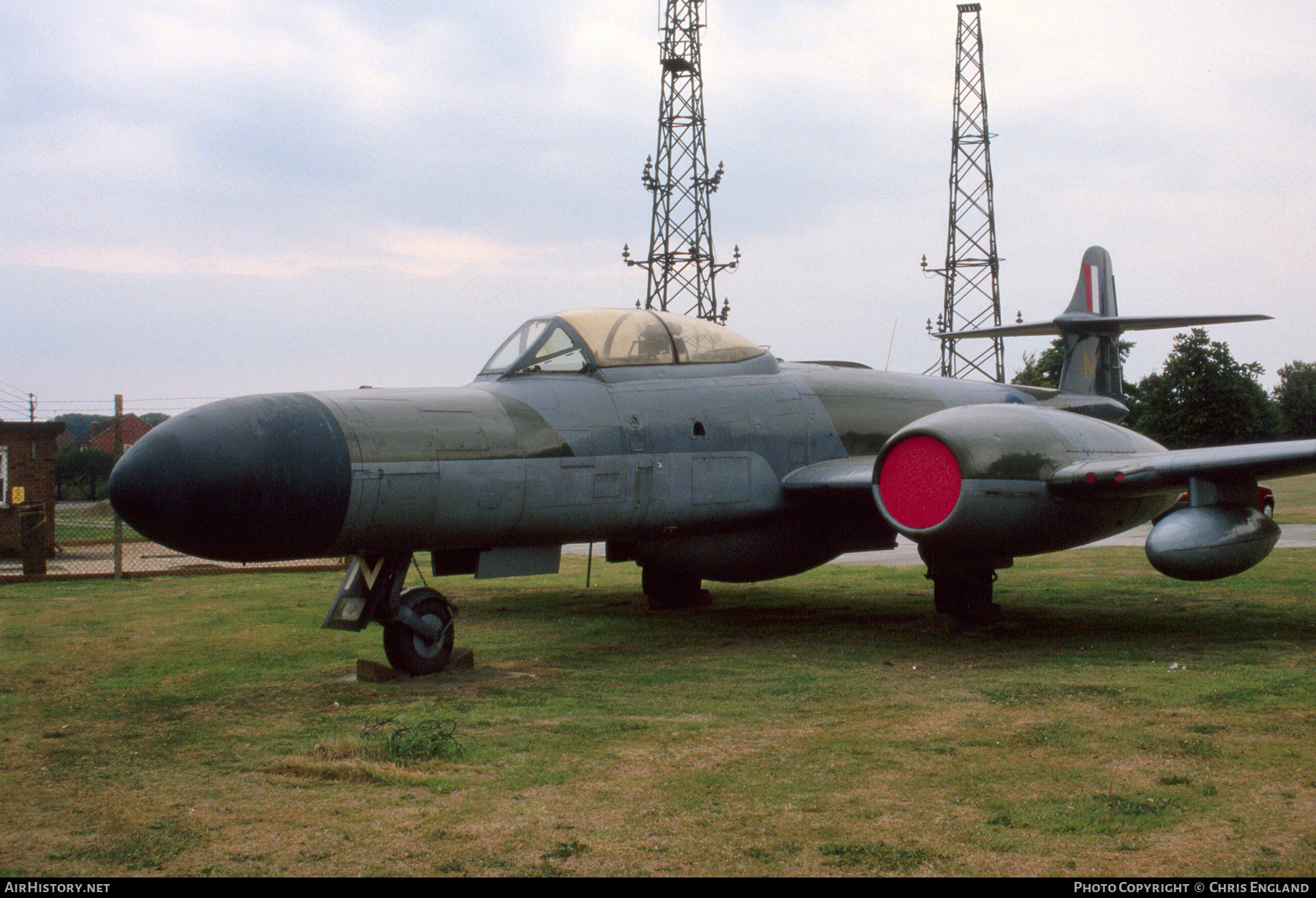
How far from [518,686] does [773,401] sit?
370 centimetres

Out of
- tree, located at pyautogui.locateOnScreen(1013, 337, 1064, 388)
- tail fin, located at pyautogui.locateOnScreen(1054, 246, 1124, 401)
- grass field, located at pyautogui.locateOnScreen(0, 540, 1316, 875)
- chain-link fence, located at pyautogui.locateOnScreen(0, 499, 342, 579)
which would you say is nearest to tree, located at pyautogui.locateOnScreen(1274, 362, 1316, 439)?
tree, located at pyautogui.locateOnScreen(1013, 337, 1064, 388)

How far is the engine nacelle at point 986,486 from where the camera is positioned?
7.92 meters

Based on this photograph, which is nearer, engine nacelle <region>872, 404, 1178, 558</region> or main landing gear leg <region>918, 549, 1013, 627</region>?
engine nacelle <region>872, 404, 1178, 558</region>

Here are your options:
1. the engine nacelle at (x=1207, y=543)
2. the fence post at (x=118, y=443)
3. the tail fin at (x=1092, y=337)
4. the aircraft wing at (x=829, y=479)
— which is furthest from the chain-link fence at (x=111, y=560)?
the tail fin at (x=1092, y=337)

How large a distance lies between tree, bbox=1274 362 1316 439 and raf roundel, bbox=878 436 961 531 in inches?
2739

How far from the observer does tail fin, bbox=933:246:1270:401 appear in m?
13.4

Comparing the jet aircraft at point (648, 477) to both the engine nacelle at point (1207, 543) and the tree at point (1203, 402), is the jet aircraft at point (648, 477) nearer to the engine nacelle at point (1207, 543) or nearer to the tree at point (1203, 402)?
the engine nacelle at point (1207, 543)

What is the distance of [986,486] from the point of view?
7.89 meters

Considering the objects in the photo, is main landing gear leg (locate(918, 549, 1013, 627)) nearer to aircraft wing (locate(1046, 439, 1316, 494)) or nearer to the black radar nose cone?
aircraft wing (locate(1046, 439, 1316, 494))

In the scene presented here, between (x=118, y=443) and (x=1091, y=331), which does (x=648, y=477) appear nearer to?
(x=1091, y=331)

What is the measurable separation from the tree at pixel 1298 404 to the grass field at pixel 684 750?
230 ft

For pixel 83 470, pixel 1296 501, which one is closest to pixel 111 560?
pixel 83 470
